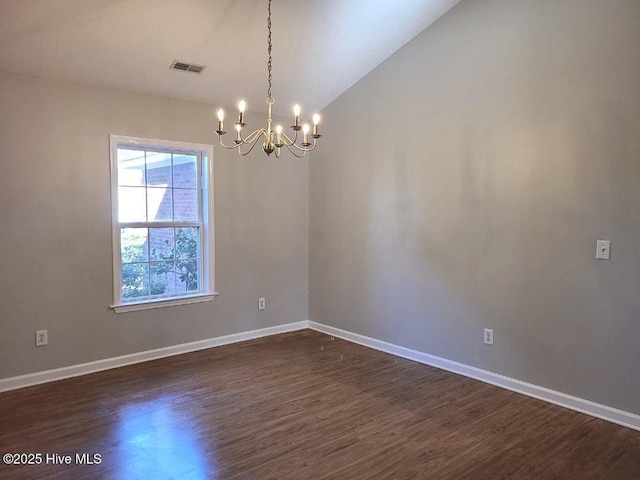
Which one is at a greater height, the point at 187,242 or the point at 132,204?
the point at 132,204

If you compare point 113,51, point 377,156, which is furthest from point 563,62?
point 113,51

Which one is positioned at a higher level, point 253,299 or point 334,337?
point 253,299

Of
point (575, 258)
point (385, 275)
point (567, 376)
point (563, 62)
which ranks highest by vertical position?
point (563, 62)

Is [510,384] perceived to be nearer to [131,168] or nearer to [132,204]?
[132,204]

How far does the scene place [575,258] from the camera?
3074mm

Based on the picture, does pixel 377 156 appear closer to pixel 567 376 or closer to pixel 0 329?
pixel 567 376

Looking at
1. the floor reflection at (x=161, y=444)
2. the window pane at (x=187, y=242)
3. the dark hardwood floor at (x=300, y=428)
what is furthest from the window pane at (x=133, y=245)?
the floor reflection at (x=161, y=444)

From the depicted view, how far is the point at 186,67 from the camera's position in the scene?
3.76m

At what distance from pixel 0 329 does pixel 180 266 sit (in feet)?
4.97

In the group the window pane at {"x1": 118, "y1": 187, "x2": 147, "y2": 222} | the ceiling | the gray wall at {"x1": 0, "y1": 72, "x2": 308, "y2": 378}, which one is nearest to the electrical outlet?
the gray wall at {"x1": 0, "y1": 72, "x2": 308, "y2": 378}

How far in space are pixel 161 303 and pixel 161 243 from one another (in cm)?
56

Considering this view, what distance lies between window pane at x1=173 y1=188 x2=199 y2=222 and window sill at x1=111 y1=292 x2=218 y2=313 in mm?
766

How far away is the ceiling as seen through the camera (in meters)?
3.05

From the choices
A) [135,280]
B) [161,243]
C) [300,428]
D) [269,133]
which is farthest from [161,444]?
[161,243]
